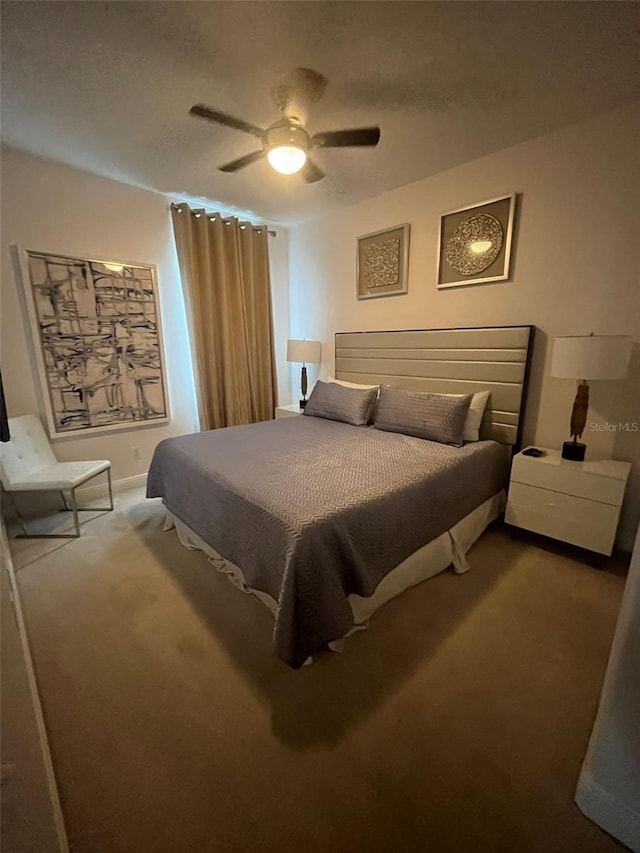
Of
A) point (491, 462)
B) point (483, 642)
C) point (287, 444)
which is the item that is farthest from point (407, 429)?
point (483, 642)

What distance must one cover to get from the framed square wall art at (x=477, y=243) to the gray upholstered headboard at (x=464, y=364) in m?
0.43

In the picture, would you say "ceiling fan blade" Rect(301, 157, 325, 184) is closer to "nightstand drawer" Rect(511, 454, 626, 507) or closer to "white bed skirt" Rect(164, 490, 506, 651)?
"nightstand drawer" Rect(511, 454, 626, 507)

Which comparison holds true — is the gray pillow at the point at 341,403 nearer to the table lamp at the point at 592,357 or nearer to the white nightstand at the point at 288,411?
the white nightstand at the point at 288,411

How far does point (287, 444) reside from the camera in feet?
7.94

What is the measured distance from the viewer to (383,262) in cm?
327

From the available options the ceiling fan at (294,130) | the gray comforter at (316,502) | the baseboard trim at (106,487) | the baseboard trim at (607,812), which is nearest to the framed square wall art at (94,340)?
the baseboard trim at (106,487)

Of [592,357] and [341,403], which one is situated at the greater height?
[592,357]

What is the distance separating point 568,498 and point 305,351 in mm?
2704

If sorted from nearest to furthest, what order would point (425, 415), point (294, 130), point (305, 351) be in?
1. point (294, 130)
2. point (425, 415)
3. point (305, 351)

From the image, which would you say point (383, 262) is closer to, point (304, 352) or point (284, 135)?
point (304, 352)

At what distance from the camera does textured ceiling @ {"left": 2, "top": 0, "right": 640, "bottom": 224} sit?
1418mm

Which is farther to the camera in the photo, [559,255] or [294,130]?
[559,255]

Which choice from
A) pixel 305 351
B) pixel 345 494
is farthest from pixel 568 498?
pixel 305 351

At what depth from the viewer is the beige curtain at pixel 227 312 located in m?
3.36
